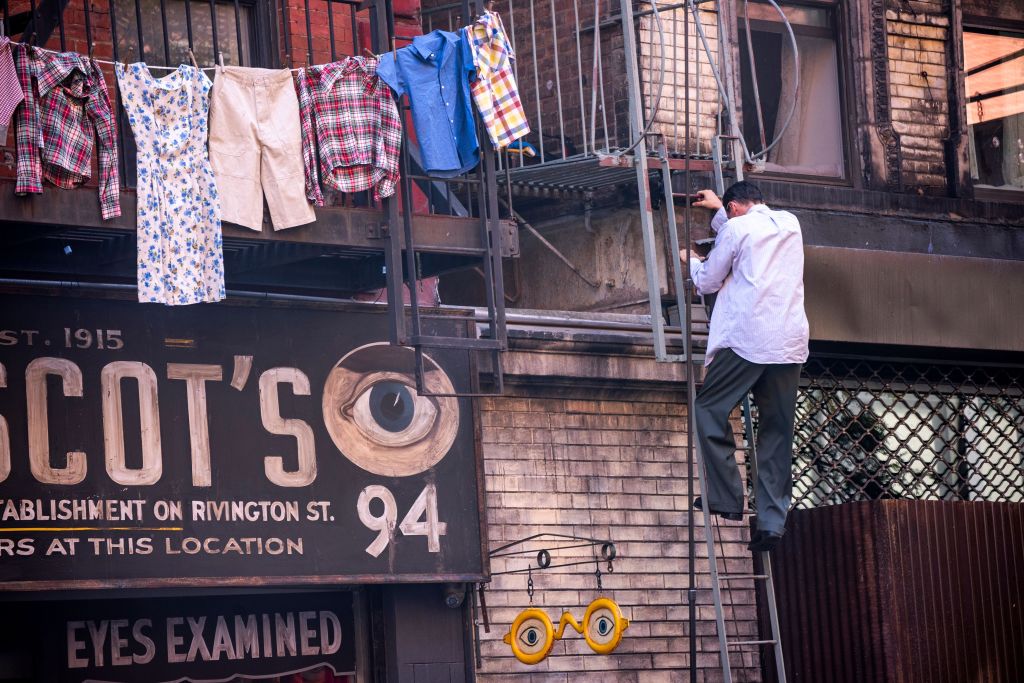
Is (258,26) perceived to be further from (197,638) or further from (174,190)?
(197,638)

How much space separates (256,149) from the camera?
32.1 ft

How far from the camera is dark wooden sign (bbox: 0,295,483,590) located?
9312 millimetres

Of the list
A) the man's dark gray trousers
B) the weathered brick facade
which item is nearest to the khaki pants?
the weathered brick facade

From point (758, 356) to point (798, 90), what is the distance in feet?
13.6

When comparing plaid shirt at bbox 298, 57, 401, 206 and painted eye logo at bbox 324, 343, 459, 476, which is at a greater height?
plaid shirt at bbox 298, 57, 401, 206

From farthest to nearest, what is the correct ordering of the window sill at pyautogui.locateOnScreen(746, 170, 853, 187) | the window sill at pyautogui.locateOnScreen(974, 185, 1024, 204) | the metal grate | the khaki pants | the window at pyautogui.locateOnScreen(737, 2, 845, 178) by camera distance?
the window sill at pyautogui.locateOnScreen(974, 185, 1024, 204)
the window at pyautogui.locateOnScreen(737, 2, 845, 178)
the window sill at pyautogui.locateOnScreen(746, 170, 853, 187)
the metal grate
the khaki pants

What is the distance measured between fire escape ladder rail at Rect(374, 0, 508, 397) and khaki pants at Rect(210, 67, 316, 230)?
0.53 m

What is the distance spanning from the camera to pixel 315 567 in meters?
9.94

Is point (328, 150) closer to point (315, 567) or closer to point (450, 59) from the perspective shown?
point (450, 59)

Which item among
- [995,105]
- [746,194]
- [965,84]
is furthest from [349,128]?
[995,105]

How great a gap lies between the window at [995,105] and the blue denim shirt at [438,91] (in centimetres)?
564

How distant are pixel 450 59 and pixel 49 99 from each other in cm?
226

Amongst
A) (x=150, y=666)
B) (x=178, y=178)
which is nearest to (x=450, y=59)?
(x=178, y=178)

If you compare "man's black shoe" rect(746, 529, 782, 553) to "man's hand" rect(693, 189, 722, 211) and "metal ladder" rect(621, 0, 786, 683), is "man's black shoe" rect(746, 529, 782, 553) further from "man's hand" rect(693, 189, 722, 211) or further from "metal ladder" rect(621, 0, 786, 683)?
"man's hand" rect(693, 189, 722, 211)
